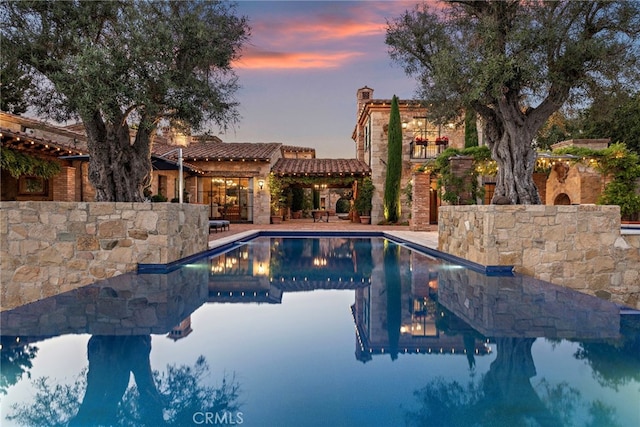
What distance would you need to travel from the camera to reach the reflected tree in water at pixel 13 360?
2385 millimetres

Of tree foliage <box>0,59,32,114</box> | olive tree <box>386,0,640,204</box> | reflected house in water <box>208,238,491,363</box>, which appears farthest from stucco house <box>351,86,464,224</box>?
tree foliage <box>0,59,32,114</box>

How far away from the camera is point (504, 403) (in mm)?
2152

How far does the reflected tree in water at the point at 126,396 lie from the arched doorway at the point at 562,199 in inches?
633

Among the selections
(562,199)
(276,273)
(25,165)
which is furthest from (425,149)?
(25,165)

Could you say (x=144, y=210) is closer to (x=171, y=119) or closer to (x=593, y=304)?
(x=171, y=119)

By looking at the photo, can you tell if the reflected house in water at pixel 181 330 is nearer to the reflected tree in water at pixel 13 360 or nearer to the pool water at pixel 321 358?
the pool water at pixel 321 358

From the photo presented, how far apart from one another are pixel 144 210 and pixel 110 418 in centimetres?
465

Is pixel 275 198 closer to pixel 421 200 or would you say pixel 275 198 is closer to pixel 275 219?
pixel 275 219

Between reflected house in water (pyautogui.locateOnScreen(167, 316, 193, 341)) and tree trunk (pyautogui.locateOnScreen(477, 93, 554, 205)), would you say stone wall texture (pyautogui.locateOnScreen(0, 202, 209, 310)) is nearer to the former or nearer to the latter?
reflected house in water (pyautogui.locateOnScreen(167, 316, 193, 341))

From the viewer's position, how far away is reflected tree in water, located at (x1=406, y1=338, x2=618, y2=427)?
1.98 meters

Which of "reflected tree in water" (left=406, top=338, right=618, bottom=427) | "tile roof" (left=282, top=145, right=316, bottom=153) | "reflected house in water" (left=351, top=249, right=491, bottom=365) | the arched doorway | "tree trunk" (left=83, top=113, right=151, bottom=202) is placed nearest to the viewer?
"reflected tree in water" (left=406, top=338, right=618, bottom=427)

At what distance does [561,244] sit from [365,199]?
504 inches

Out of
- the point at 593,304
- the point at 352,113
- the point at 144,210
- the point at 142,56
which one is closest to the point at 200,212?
the point at 144,210

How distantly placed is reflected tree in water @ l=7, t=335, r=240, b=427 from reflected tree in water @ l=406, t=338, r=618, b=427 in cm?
113
